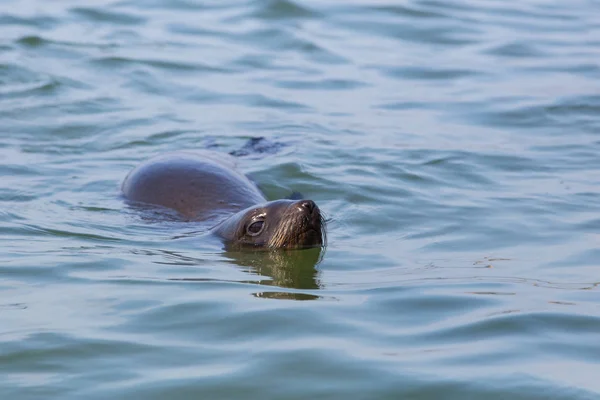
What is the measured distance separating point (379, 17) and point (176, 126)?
588 centimetres

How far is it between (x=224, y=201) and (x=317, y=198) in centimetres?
96

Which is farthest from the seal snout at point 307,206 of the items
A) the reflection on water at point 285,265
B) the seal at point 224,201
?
the reflection on water at point 285,265

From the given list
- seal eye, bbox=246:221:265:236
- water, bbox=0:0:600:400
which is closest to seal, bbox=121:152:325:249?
seal eye, bbox=246:221:265:236

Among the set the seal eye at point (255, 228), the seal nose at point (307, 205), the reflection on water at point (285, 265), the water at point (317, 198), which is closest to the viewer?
the water at point (317, 198)

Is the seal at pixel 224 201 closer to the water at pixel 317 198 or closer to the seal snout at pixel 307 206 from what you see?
the seal snout at pixel 307 206

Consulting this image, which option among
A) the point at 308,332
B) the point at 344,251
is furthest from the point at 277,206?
the point at 308,332

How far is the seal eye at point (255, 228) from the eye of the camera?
671 centimetres

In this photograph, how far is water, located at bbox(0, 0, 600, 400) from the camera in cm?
446

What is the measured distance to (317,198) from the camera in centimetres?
840

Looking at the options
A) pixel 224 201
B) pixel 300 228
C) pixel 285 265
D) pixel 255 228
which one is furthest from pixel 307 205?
pixel 224 201

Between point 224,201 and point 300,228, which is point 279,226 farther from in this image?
point 224,201

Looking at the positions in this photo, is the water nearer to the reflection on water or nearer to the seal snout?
the reflection on water

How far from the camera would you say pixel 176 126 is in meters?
10.5

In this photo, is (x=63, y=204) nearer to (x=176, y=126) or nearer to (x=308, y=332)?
(x=176, y=126)
